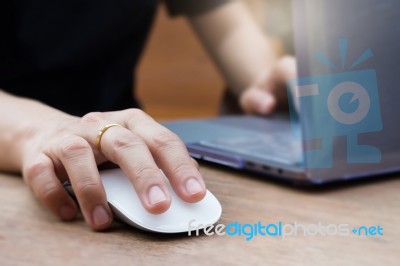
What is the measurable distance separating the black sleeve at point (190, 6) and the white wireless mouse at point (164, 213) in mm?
796

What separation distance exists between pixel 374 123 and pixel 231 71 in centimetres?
67

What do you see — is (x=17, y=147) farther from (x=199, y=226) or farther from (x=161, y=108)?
(x=161, y=108)

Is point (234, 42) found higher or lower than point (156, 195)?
lower

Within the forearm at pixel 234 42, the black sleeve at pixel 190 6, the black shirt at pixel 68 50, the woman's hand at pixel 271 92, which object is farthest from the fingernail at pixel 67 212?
the black sleeve at pixel 190 6

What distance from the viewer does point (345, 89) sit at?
1.48ft

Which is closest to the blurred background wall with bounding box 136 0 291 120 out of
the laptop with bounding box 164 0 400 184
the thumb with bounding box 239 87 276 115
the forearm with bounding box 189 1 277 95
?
the forearm with bounding box 189 1 277 95

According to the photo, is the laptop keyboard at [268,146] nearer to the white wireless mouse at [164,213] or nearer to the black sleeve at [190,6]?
the white wireless mouse at [164,213]

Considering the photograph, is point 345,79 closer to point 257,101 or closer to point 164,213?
point 164,213

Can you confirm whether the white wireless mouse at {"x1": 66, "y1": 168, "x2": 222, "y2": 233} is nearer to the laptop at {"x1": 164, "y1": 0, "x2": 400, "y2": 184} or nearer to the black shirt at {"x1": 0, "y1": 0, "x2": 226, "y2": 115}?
the laptop at {"x1": 164, "y1": 0, "x2": 400, "y2": 184}

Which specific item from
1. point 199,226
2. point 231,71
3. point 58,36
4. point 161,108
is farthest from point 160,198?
point 161,108

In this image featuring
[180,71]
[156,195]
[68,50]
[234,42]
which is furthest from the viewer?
[180,71]

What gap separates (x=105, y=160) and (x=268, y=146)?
21 centimetres

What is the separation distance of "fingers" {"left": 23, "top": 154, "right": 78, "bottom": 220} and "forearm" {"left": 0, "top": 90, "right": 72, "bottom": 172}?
3.0 inches

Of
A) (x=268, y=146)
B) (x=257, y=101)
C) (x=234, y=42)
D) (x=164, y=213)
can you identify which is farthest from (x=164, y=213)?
(x=234, y=42)
